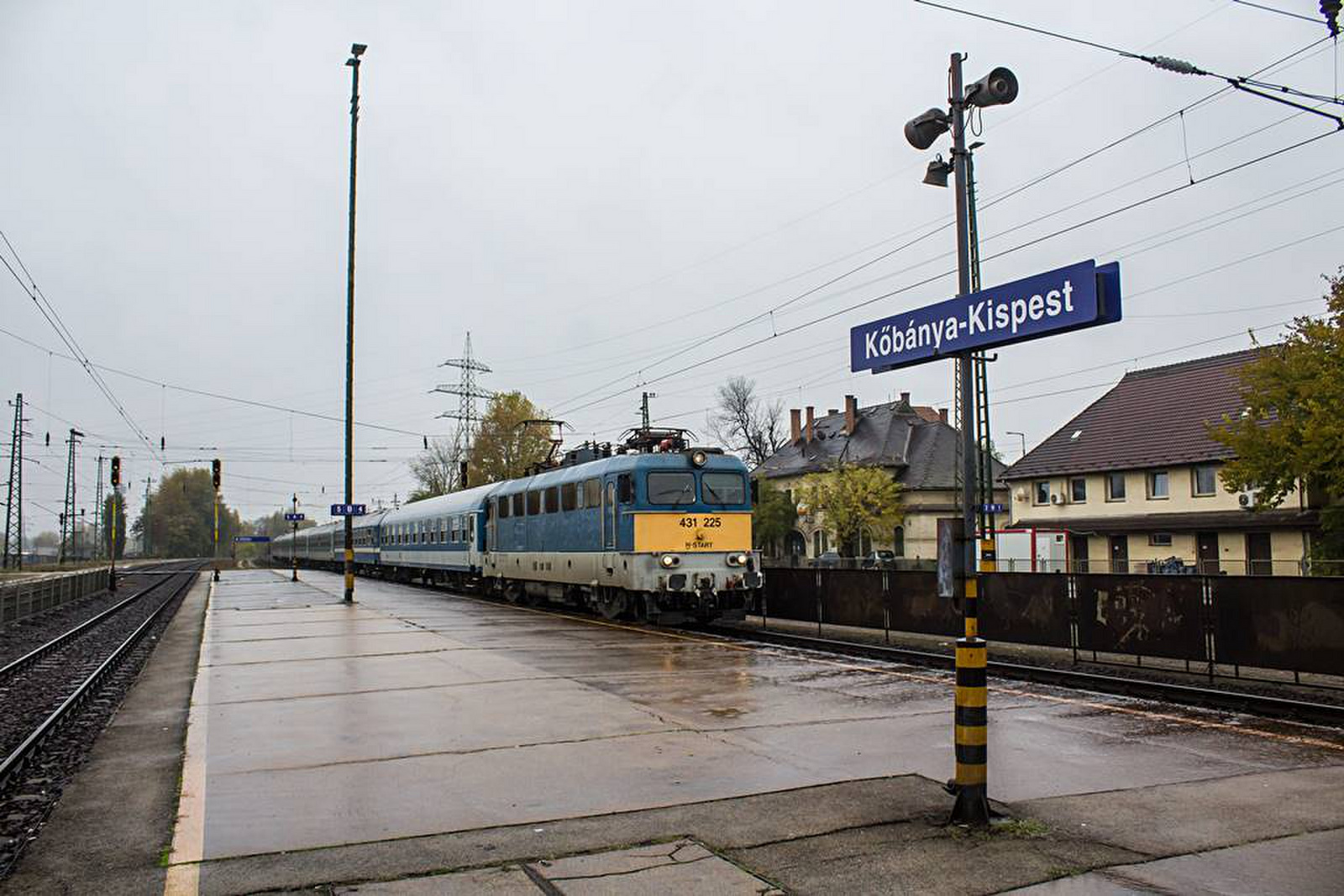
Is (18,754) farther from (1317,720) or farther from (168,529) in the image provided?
(168,529)

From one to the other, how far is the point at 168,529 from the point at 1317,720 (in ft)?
449

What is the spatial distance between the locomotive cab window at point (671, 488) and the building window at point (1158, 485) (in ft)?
86.9

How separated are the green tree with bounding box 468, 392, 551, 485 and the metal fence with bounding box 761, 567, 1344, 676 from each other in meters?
48.7

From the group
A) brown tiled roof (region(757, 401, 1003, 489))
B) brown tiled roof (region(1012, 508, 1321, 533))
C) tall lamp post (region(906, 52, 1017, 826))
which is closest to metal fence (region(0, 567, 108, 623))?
tall lamp post (region(906, 52, 1017, 826))

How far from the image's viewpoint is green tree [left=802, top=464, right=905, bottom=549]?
180 feet

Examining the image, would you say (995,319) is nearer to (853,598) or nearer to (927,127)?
(927,127)

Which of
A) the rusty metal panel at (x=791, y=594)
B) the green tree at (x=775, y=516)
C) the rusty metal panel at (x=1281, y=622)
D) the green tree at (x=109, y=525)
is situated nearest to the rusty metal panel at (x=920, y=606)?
the rusty metal panel at (x=791, y=594)

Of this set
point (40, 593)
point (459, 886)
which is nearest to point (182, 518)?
point (40, 593)

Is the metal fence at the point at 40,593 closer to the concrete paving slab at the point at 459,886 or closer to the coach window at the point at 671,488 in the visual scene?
the coach window at the point at 671,488

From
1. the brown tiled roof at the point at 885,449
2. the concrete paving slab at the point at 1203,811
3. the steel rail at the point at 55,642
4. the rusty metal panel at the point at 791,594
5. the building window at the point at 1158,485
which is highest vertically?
the brown tiled roof at the point at 885,449

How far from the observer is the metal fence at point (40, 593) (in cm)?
2406

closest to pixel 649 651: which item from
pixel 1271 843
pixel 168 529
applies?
pixel 1271 843

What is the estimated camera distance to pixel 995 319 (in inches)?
260

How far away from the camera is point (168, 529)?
422 feet
